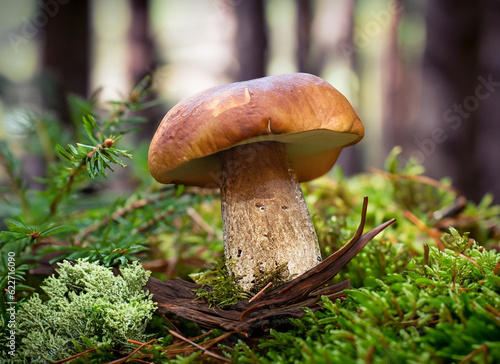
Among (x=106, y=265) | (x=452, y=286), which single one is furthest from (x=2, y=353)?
(x=452, y=286)

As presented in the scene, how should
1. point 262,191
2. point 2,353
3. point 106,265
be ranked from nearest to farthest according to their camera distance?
point 2,353
point 106,265
point 262,191

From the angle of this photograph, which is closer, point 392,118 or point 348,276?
point 348,276

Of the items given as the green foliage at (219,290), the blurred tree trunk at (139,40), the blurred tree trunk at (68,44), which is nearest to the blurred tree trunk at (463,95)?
the green foliage at (219,290)

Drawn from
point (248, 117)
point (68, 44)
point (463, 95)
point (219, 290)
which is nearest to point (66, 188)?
point (219, 290)

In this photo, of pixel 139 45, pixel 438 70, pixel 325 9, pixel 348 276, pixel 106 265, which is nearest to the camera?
Result: pixel 106 265

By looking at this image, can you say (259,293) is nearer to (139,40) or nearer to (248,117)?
(248,117)

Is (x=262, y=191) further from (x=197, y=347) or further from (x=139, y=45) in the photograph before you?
(x=139, y=45)

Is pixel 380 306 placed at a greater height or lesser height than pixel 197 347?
greater
